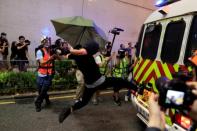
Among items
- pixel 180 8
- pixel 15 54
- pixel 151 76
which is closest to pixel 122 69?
pixel 151 76

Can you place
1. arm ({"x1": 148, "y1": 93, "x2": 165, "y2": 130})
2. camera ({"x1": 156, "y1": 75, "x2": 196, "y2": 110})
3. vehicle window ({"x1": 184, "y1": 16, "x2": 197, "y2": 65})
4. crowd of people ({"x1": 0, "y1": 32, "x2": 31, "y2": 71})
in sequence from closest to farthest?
camera ({"x1": 156, "y1": 75, "x2": 196, "y2": 110}) < arm ({"x1": 148, "y1": 93, "x2": 165, "y2": 130}) < vehicle window ({"x1": 184, "y1": 16, "x2": 197, "y2": 65}) < crowd of people ({"x1": 0, "y1": 32, "x2": 31, "y2": 71})

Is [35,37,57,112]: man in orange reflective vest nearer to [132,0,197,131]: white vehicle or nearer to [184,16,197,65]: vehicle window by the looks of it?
[132,0,197,131]: white vehicle

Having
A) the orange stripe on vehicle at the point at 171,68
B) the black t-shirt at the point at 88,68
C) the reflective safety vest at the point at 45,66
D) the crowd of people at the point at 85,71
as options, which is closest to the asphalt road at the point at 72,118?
the crowd of people at the point at 85,71

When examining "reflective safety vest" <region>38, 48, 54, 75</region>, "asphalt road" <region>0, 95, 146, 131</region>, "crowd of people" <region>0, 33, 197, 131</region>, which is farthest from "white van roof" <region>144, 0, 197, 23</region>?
"reflective safety vest" <region>38, 48, 54, 75</region>

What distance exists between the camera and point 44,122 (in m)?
6.26

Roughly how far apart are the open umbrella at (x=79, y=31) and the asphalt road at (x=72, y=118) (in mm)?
1712

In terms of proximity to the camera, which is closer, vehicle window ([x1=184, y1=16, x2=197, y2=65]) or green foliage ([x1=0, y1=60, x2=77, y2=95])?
vehicle window ([x1=184, y1=16, x2=197, y2=65])

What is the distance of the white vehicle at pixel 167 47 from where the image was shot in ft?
14.5

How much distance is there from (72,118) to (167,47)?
274cm

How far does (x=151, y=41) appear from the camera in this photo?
5766 mm

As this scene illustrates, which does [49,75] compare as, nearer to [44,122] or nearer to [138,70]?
[44,122]

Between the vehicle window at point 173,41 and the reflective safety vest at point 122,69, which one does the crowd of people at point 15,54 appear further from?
the vehicle window at point 173,41

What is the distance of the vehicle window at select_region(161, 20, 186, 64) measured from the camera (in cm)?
472

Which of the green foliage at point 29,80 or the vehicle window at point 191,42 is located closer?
the vehicle window at point 191,42
